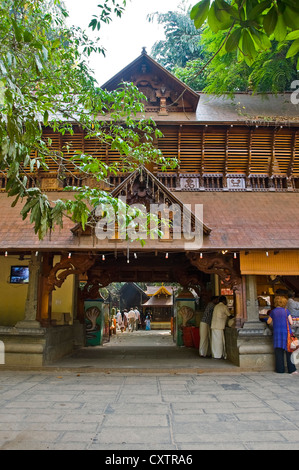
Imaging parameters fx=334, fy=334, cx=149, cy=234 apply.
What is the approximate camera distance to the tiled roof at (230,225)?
25.5 ft

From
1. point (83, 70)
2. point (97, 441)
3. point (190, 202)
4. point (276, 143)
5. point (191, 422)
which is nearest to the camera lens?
point (97, 441)

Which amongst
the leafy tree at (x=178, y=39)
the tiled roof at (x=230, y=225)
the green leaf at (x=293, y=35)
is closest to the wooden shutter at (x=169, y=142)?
the tiled roof at (x=230, y=225)

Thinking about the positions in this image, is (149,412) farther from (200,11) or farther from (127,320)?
Result: (127,320)

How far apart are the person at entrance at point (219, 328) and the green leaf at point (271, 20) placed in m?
8.02

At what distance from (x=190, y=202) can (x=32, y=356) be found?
5790 millimetres

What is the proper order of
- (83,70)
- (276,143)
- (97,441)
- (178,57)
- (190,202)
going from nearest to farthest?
(97,441)
(83,70)
(190,202)
(276,143)
(178,57)

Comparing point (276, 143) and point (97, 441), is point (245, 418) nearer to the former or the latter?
point (97, 441)

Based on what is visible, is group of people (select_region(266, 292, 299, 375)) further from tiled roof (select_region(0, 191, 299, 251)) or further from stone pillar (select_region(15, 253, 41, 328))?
stone pillar (select_region(15, 253, 41, 328))

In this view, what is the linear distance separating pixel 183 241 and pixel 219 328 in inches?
120

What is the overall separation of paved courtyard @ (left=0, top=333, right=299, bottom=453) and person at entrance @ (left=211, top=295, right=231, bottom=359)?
1.56 m

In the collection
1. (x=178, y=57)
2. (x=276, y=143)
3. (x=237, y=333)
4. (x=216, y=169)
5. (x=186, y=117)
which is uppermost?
(x=178, y=57)

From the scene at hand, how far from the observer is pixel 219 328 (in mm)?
9258

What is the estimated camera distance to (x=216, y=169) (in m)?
10.7

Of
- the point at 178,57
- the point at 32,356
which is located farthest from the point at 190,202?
the point at 178,57
